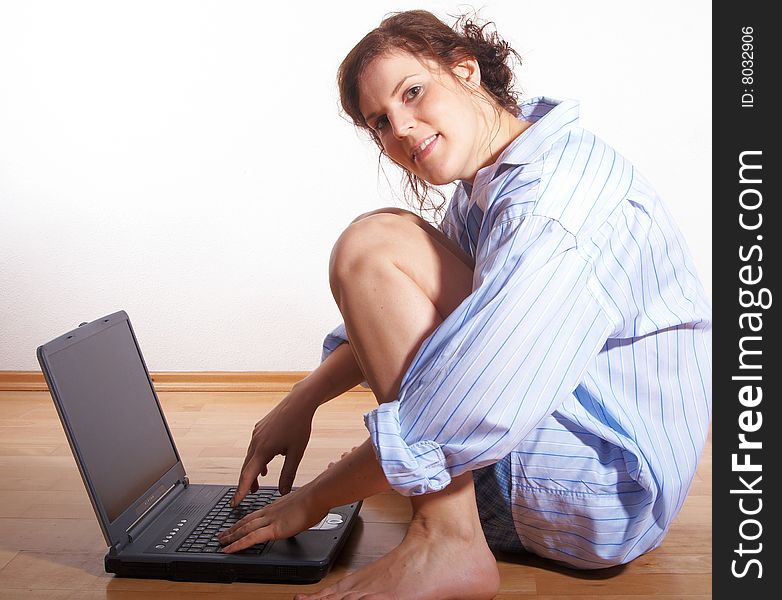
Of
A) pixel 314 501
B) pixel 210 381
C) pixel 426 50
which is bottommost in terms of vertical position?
pixel 210 381

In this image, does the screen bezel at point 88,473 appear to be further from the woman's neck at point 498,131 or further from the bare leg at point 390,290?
the woman's neck at point 498,131

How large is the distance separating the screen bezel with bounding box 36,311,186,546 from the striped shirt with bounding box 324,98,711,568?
34 centimetres

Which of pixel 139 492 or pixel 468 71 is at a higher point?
pixel 468 71

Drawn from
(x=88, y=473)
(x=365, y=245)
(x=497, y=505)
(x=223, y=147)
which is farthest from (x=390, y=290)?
(x=223, y=147)

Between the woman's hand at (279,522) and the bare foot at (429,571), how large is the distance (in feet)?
0.27

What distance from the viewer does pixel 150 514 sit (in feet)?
3.70

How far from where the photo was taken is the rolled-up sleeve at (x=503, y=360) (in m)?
0.84

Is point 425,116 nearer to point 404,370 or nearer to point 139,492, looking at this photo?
point 404,370

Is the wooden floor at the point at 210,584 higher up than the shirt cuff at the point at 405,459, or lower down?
lower down

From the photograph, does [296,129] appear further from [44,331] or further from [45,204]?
[44,331]

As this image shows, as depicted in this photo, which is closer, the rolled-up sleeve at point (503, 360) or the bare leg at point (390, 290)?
the rolled-up sleeve at point (503, 360)

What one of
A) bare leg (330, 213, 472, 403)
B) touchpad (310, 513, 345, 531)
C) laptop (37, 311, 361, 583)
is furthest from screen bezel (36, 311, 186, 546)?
bare leg (330, 213, 472, 403)

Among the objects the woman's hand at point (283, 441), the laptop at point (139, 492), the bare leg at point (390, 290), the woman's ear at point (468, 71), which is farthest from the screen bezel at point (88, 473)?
the woman's ear at point (468, 71)

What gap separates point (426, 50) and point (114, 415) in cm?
56
